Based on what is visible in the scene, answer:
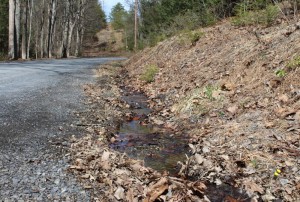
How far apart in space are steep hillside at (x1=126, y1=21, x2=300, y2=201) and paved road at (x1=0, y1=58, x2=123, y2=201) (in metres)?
1.77

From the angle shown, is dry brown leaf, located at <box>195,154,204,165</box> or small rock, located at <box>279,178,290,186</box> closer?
small rock, located at <box>279,178,290,186</box>

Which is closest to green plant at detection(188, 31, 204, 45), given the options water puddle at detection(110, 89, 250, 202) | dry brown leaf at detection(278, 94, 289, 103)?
water puddle at detection(110, 89, 250, 202)

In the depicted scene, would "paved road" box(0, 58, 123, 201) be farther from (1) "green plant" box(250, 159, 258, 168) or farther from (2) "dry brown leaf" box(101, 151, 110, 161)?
(1) "green plant" box(250, 159, 258, 168)

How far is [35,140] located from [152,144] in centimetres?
195

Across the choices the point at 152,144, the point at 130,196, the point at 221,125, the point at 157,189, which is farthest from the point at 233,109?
the point at 130,196

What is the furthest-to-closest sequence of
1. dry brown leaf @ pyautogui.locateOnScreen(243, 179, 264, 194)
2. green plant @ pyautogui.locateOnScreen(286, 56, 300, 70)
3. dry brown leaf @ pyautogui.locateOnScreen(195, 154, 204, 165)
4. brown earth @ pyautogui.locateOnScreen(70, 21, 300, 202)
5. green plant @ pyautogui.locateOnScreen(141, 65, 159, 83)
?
1. green plant @ pyautogui.locateOnScreen(141, 65, 159, 83)
2. green plant @ pyautogui.locateOnScreen(286, 56, 300, 70)
3. dry brown leaf @ pyautogui.locateOnScreen(195, 154, 204, 165)
4. dry brown leaf @ pyautogui.locateOnScreen(243, 179, 264, 194)
5. brown earth @ pyautogui.locateOnScreen(70, 21, 300, 202)

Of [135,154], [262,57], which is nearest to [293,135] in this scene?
[135,154]

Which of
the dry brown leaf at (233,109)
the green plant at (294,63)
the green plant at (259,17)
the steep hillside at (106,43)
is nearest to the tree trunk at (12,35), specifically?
the green plant at (259,17)

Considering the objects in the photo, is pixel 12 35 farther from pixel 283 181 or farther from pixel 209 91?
pixel 283 181

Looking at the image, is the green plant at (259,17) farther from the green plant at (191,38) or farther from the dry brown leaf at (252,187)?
the dry brown leaf at (252,187)

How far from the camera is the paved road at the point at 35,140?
344 centimetres

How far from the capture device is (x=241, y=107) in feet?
21.4

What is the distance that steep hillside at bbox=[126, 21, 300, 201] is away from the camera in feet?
14.1

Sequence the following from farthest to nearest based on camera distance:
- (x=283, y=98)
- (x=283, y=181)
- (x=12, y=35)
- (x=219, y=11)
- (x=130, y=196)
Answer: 1. (x=12, y=35)
2. (x=219, y=11)
3. (x=283, y=98)
4. (x=283, y=181)
5. (x=130, y=196)
